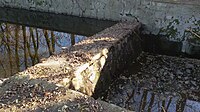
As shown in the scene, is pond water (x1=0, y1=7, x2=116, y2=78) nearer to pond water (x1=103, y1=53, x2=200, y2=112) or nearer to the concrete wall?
the concrete wall

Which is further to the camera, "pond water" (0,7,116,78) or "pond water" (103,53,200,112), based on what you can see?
"pond water" (0,7,116,78)

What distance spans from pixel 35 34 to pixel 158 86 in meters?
4.86

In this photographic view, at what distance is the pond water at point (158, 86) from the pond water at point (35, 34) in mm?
2060

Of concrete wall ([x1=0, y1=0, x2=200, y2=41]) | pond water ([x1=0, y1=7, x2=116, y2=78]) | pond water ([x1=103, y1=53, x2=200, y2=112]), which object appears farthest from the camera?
pond water ([x1=0, y1=7, x2=116, y2=78])

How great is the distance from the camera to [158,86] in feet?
17.3

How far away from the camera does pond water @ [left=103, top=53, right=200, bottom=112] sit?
4.70 meters

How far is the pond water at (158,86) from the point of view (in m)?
4.70

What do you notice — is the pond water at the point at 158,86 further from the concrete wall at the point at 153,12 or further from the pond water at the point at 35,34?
the pond water at the point at 35,34

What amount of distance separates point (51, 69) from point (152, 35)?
3.98 metres

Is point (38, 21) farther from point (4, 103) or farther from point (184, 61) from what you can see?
point (4, 103)

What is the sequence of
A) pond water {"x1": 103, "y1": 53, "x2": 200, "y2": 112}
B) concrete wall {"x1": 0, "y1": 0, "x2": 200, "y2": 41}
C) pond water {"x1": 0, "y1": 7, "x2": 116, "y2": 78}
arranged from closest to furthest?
pond water {"x1": 103, "y1": 53, "x2": 200, "y2": 112} → concrete wall {"x1": 0, "y1": 0, "x2": 200, "y2": 41} → pond water {"x1": 0, "y1": 7, "x2": 116, "y2": 78}

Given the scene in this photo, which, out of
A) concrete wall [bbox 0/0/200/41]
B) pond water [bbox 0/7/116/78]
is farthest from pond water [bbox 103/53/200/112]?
pond water [bbox 0/7/116/78]

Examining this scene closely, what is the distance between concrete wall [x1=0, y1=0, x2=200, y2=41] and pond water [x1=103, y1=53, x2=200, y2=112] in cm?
90

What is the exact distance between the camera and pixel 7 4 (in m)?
10.0
